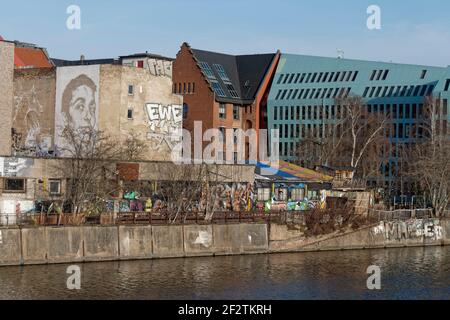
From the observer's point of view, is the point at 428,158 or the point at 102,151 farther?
the point at 428,158

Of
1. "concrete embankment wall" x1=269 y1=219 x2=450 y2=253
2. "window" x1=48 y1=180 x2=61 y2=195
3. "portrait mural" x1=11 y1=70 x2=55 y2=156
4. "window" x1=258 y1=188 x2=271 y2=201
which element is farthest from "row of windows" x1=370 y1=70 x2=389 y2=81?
"window" x1=48 y1=180 x2=61 y2=195

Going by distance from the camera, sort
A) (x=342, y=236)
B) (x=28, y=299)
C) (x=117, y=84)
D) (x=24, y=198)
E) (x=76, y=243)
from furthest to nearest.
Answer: (x=117, y=84), (x=342, y=236), (x=24, y=198), (x=76, y=243), (x=28, y=299)

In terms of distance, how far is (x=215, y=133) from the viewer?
13312cm

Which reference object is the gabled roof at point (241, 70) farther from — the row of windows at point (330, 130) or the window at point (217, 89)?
the row of windows at point (330, 130)

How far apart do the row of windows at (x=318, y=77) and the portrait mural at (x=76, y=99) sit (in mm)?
56992

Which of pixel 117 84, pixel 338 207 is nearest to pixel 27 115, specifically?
pixel 117 84

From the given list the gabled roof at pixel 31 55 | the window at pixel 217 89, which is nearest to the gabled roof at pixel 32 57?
the gabled roof at pixel 31 55

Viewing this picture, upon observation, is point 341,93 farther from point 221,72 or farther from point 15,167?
point 15,167

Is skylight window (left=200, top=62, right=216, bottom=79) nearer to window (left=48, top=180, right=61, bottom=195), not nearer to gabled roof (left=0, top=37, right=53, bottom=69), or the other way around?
gabled roof (left=0, top=37, right=53, bottom=69)

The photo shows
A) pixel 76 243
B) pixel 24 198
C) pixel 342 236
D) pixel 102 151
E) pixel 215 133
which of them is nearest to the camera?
pixel 76 243
